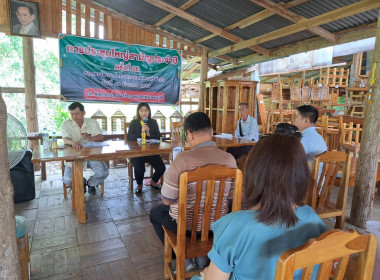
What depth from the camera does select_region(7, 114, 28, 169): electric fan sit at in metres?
1.51

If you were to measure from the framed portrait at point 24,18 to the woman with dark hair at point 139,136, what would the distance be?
2247mm

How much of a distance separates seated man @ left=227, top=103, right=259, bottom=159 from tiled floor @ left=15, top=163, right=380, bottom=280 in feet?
4.74

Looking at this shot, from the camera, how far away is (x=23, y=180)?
9.80ft

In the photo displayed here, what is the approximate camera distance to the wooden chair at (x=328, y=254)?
1.87 ft

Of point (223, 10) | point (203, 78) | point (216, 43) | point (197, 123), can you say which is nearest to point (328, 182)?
point (197, 123)

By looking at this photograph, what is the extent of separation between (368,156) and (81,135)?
3.17 metres

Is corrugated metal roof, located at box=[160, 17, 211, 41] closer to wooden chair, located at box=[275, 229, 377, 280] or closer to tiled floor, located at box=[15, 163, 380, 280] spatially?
tiled floor, located at box=[15, 163, 380, 280]

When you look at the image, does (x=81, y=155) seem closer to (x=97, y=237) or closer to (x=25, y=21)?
(x=97, y=237)

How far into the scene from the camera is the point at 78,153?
2.43 metres

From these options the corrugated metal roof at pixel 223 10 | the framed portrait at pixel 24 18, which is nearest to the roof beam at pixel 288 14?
the corrugated metal roof at pixel 223 10

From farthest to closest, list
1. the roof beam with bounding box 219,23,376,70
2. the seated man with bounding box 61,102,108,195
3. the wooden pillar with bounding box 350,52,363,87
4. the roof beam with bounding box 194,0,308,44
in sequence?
1. the wooden pillar with bounding box 350,52,363,87
2. the roof beam with bounding box 219,23,376,70
3. the roof beam with bounding box 194,0,308,44
4. the seated man with bounding box 61,102,108,195

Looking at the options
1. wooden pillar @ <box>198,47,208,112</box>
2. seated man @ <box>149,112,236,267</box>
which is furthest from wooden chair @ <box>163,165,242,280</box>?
wooden pillar @ <box>198,47,208,112</box>

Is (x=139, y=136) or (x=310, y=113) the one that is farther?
(x=139, y=136)

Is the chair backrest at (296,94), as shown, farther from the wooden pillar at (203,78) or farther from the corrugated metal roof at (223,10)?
the corrugated metal roof at (223,10)
